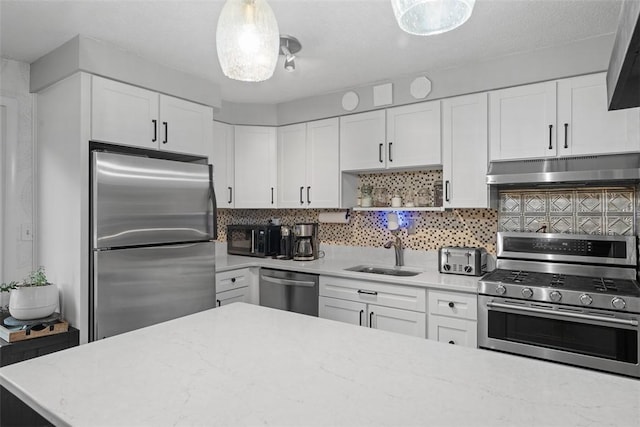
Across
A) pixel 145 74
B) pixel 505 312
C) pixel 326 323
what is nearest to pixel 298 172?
pixel 145 74

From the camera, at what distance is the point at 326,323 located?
5.12ft

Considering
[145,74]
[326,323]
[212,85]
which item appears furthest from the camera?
[212,85]

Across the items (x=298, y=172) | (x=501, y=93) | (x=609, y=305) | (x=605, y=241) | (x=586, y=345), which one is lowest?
(x=586, y=345)

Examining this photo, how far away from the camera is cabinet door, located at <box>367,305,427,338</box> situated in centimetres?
283

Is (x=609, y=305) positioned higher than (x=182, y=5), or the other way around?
(x=182, y=5)

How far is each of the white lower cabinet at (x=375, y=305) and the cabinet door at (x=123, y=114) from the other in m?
1.74

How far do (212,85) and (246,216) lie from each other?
1.67 meters

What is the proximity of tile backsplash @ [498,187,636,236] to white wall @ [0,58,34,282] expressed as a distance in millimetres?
3456

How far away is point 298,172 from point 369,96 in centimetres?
98

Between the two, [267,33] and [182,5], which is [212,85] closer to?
[182,5]

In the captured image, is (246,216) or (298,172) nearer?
(298,172)

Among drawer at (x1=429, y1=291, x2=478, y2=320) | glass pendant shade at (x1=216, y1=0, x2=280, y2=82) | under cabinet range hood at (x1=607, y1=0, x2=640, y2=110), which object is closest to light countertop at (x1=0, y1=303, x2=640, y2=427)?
under cabinet range hood at (x1=607, y1=0, x2=640, y2=110)

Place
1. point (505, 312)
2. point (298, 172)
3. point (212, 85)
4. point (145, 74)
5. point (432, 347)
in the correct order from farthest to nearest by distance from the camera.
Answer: point (298, 172)
point (212, 85)
point (145, 74)
point (505, 312)
point (432, 347)

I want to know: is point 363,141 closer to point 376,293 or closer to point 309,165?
point 309,165
